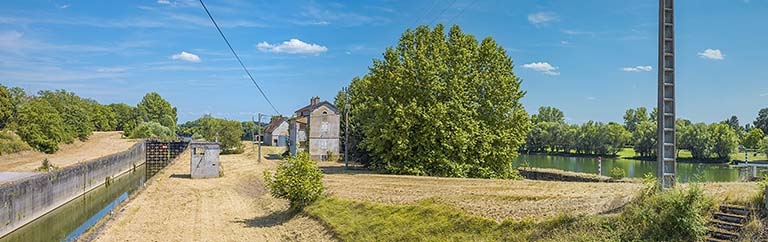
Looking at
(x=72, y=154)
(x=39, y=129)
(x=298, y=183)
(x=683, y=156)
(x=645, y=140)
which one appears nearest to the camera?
(x=298, y=183)

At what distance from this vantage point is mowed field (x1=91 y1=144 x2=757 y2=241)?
46.2 ft

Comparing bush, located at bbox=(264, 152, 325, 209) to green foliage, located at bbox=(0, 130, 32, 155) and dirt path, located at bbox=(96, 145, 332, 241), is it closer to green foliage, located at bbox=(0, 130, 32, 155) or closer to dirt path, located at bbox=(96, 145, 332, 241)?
dirt path, located at bbox=(96, 145, 332, 241)

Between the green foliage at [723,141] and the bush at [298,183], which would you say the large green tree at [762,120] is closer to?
the green foliage at [723,141]

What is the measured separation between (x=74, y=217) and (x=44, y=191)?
226 centimetres

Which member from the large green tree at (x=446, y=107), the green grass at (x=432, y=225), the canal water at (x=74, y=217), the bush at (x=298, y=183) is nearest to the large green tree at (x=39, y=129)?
the canal water at (x=74, y=217)

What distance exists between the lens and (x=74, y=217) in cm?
3284

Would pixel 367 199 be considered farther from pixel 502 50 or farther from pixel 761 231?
pixel 502 50

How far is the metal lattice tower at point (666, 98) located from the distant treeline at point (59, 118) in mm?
67048

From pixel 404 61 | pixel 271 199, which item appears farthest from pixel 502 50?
pixel 271 199

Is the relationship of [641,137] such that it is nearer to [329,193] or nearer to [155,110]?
[329,193]

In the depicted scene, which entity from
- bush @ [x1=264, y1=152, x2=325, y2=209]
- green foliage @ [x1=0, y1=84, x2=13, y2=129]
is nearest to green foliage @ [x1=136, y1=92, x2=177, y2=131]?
green foliage @ [x1=0, y1=84, x2=13, y2=129]

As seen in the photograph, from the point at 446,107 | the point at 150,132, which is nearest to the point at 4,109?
the point at 150,132

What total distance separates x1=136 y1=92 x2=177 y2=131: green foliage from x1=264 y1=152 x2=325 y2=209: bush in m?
138

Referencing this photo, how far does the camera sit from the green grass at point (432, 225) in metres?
11.7
